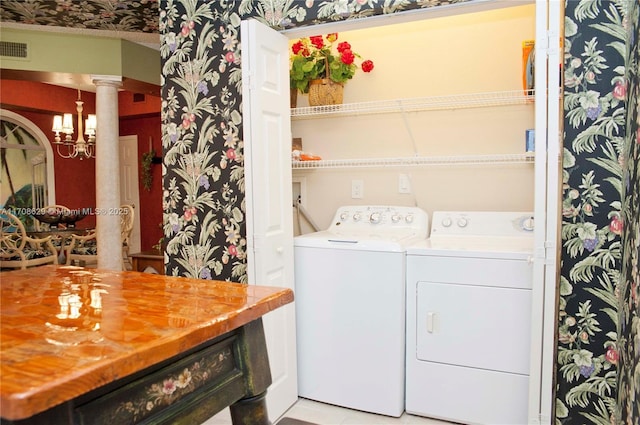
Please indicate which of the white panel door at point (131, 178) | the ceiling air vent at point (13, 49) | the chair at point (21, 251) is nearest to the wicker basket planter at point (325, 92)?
the ceiling air vent at point (13, 49)

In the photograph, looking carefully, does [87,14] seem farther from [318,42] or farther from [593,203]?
[593,203]

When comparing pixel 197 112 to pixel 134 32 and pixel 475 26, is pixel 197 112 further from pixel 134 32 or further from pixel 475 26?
pixel 134 32

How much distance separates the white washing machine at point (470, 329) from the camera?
225 cm

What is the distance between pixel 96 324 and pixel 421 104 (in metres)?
2.47

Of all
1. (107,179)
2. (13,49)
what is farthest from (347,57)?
(13,49)

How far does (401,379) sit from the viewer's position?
2.49 metres

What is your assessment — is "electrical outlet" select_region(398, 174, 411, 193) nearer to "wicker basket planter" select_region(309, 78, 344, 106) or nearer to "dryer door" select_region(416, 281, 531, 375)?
"wicker basket planter" select_region(309, 78, 344, 106)

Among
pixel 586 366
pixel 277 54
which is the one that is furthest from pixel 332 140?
pixel 586 366

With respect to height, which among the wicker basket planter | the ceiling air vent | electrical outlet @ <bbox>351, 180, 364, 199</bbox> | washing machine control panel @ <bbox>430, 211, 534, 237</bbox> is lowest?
washing machine control panel @ <bbox>430, 211, 534, 237</bbox>

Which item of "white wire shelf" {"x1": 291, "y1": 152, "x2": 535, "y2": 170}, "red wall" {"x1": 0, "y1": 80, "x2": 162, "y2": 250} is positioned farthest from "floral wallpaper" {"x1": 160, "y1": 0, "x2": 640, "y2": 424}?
"red wall" {"x1": 0, "y1": 80, "x2": 162, "y2": 250}

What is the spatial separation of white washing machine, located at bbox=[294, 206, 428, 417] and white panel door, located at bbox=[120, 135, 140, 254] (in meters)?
5.69

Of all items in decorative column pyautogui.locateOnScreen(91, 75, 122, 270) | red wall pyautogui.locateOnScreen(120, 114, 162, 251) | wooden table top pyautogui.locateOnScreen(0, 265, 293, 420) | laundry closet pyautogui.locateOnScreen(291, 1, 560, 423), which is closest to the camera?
wooden table top pyautogui.locateOnScreen(0, 265, 293, 420)

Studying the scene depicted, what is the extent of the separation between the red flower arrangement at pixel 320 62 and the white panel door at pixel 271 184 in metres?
0.47

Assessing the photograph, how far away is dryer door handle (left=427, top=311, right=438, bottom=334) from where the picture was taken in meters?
2.41
